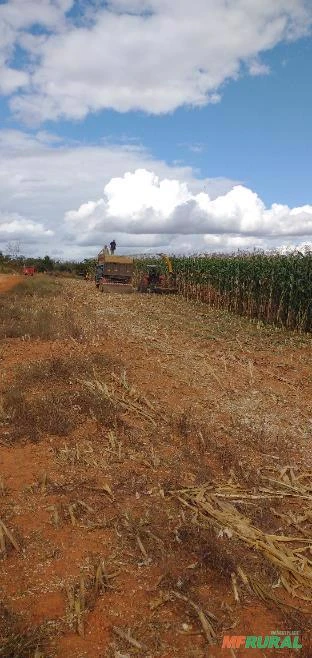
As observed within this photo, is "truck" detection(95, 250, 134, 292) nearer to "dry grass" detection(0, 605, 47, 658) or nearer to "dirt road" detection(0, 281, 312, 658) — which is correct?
"dirt road" detection(0, 281, 312, 658)

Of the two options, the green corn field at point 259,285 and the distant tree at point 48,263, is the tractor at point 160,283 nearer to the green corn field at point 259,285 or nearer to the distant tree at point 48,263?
the green corn field at point 259,285

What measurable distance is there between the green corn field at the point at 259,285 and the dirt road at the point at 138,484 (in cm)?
611

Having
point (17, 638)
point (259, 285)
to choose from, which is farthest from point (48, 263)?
point (17, 638)

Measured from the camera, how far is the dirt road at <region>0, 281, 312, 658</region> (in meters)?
3.41

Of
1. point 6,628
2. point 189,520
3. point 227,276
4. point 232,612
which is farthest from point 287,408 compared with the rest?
point 227,276

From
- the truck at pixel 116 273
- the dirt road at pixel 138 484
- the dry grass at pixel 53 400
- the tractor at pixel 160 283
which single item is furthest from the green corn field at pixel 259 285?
the dry grass at pixel 53 400

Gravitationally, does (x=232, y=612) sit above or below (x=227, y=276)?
below

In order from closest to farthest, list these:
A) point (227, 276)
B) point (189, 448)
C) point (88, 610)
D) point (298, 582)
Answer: point (88, 610) → point (298, 582) → point (189, 448) → point (227, 276)

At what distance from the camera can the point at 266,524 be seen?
4605 mm

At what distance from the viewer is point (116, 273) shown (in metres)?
26.2

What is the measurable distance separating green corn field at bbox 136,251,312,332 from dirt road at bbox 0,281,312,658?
6112 millimetres

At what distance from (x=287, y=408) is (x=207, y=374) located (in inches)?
70.9

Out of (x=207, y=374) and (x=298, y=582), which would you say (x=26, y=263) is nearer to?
(x=207, y=374)

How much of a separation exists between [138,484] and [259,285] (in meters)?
14.8
